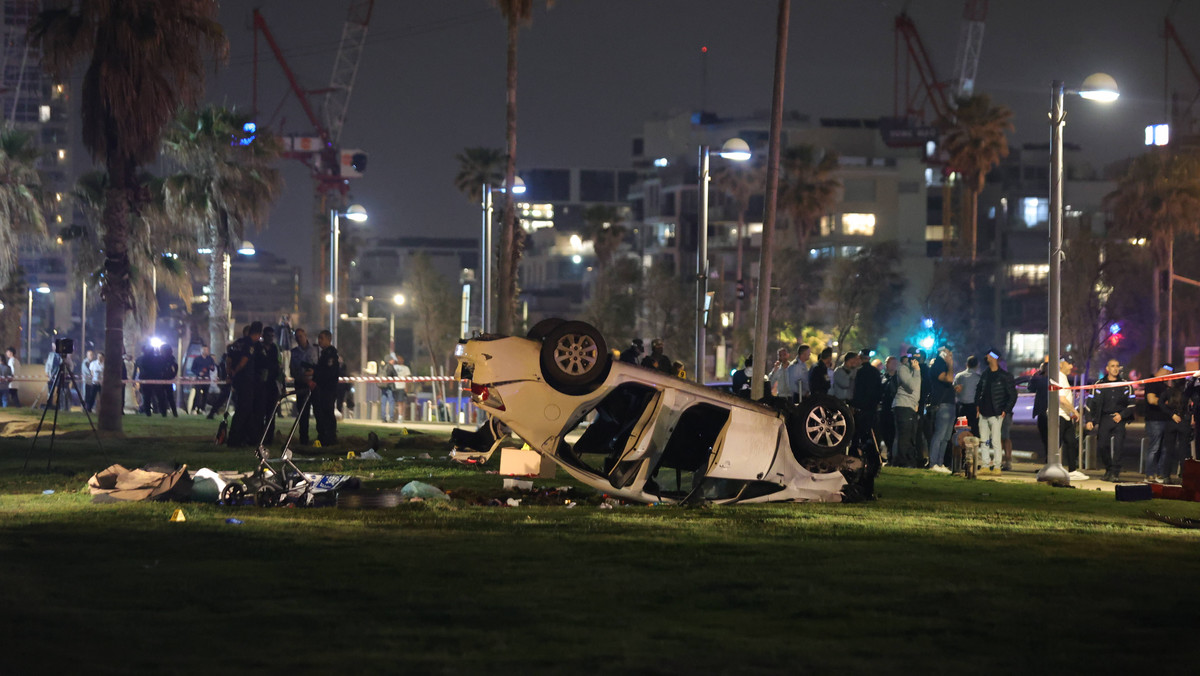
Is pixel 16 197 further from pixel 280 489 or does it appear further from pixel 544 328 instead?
pixel 544 328

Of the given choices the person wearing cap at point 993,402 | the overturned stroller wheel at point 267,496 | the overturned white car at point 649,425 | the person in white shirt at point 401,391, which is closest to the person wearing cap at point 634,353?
the person wearing cap at point 993,402

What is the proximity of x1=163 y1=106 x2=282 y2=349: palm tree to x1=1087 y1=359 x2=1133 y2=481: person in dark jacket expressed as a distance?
3067cm

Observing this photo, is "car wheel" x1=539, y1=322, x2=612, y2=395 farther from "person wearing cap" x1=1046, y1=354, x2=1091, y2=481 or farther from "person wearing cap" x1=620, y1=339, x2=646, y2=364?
"person wearing cap" x1=1046, y1=354, x2=1091, y2=481

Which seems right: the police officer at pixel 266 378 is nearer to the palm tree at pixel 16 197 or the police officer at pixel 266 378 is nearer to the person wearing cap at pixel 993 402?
the person wearing cap at pixel 993 402

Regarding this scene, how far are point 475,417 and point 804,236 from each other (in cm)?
6117

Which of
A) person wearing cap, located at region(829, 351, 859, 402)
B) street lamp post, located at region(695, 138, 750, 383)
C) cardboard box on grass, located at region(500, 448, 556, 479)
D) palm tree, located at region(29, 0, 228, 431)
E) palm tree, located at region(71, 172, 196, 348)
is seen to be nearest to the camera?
cardboard box on grass, located at region(500, 448, 556, 479)

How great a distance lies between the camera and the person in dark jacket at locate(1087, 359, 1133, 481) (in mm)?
20312

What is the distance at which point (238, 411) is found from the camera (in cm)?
2131

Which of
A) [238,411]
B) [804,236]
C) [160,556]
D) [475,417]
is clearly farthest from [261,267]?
[160,556]

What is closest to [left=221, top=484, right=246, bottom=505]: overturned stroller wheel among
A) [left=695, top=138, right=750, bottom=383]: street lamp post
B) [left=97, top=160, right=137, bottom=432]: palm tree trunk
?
[left=97, top=160, right=137, bottom=432]: palm tree trunk

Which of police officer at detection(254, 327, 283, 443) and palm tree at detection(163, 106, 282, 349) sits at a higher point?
palm tree at detection(163, 106, 282, 349)

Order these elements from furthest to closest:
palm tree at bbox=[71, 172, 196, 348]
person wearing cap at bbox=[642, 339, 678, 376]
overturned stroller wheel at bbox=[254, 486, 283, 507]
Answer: palm tree at bbox=[71, 172, 196, 348] → person wearing cap at bbox=[642, 339, 678, 376] → overturned stroller wheel at bbox=[254, 486, 283, 507]

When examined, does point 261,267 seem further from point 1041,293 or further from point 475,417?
point 475,417

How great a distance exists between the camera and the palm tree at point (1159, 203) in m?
71.6
